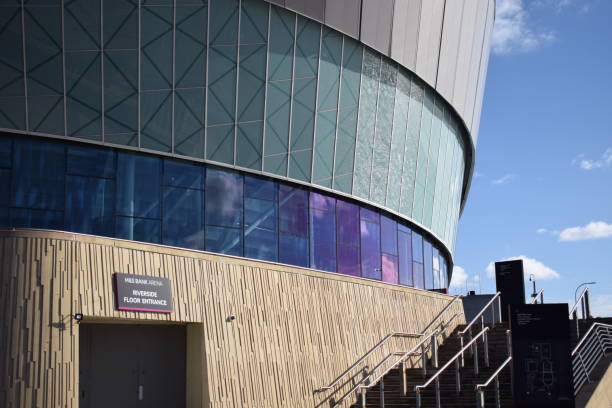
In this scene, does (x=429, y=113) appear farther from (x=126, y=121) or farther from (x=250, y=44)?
(x=126, y=121)

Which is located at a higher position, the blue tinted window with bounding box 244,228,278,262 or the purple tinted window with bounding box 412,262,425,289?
the blue tinted window with bounding box 244,228,278,262

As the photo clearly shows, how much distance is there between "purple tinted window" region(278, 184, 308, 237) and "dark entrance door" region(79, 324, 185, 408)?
4876mm

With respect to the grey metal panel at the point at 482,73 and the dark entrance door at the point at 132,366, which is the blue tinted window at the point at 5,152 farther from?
the grey metal panel at the point at 482,73

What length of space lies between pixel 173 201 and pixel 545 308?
975 centimetres

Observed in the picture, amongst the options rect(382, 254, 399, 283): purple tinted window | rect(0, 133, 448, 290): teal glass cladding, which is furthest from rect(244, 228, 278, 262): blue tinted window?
rect(382, 254, 399, 283): purple tinted window

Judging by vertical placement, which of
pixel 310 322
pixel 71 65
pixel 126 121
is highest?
pixel 71 65

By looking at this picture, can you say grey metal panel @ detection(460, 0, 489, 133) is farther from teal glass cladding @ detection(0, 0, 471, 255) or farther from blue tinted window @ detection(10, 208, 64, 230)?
blue tinted window @ detection(10, 208, 64, 230)

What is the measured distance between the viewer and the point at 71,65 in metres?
19.4

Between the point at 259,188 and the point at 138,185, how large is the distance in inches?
144

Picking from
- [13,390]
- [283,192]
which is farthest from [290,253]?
[13,390]

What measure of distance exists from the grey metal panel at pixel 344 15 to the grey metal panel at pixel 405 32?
1760 millimetres

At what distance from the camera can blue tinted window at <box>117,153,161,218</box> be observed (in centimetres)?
1962

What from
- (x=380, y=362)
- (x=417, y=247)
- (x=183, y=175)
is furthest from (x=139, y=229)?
(x=417, y=247)

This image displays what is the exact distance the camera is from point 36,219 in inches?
730
